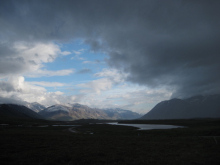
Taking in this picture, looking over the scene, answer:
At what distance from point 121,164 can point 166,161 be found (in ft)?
25.6

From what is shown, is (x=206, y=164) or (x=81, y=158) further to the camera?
(x=81, y=158)

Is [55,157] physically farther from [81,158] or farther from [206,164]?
[206,164]

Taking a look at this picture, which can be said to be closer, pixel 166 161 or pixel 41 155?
pixel 166 161

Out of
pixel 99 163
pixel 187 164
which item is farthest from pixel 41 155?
pixel 187 164

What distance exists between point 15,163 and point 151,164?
822 inches

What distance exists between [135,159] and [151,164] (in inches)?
140

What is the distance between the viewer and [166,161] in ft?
80.0

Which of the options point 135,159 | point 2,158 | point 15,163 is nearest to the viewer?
point 15,163

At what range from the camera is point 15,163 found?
72.5 feet

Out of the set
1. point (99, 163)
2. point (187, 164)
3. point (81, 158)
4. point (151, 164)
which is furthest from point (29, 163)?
point (187, 164)

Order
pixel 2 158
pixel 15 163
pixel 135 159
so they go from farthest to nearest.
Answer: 1. pixel 135 159
2. pixel 2 158
3. pixel 15 163

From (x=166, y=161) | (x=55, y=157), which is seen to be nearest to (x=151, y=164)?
(x=166, y=161)

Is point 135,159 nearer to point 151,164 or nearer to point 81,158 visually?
point 151,164

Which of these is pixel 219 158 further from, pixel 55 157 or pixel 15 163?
pixel 15 163
